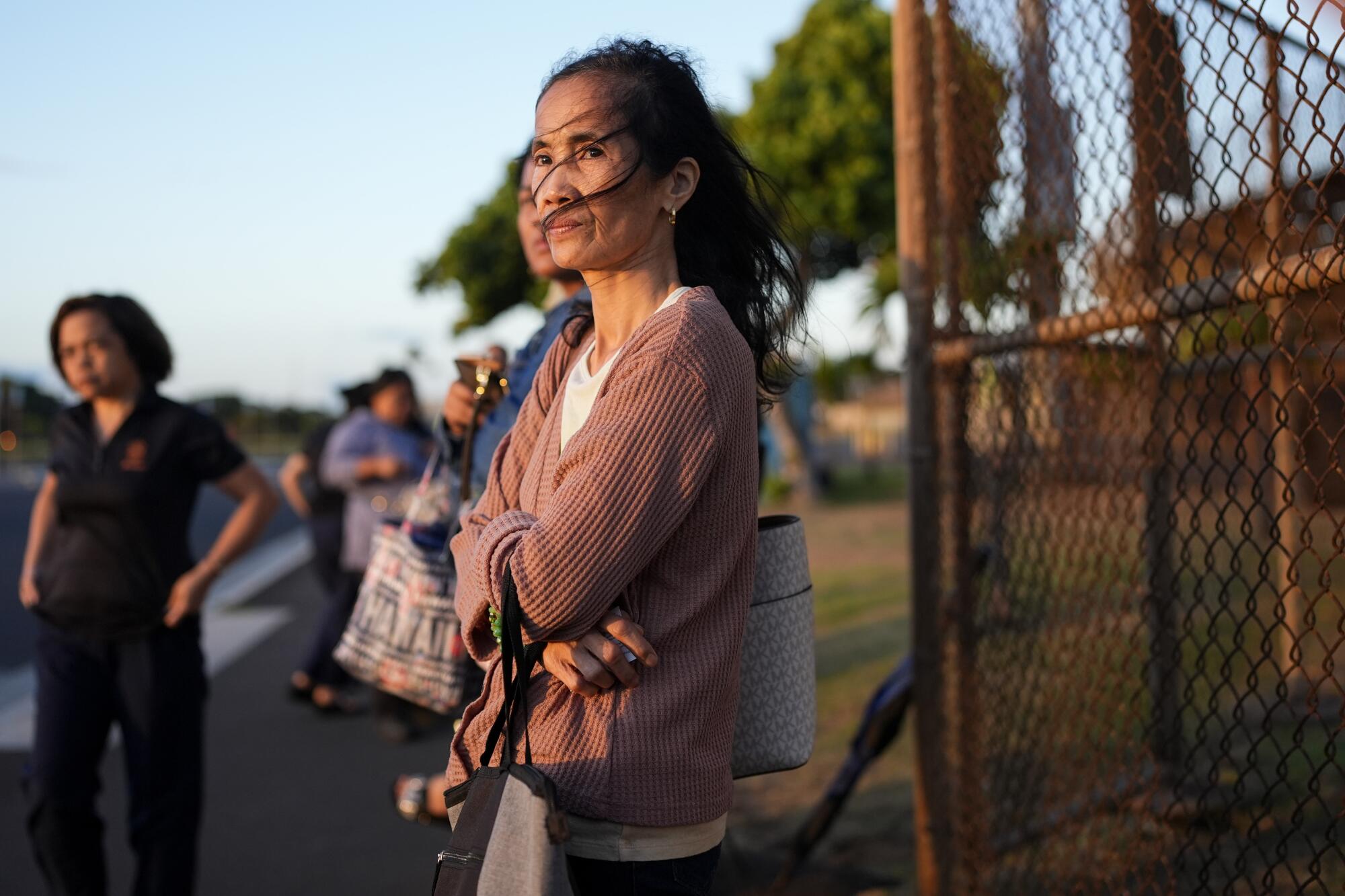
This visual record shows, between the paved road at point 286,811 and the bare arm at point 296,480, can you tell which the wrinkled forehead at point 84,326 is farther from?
the bare arm at point 296,480

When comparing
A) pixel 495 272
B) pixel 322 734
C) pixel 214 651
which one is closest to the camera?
pixel 322 734

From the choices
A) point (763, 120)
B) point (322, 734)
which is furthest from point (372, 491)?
point (763, 120)

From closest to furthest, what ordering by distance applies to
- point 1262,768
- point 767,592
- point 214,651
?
point 767,592 < point 1262,768 < point 214,651

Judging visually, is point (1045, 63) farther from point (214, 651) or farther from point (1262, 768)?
point (214, 651)

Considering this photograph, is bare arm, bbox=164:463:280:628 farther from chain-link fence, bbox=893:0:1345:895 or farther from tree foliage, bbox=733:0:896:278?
tree foliage, bbox=733:0:896:278

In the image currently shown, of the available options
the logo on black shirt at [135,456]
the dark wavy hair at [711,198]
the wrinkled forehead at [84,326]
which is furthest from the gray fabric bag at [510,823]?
the wrinkled forehead at [84,326]

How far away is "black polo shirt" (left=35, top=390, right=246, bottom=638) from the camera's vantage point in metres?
3.54

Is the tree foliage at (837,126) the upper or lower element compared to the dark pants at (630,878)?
upper

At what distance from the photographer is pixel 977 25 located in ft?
11.3

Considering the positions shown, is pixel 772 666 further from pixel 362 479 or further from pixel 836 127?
pixel 836 127

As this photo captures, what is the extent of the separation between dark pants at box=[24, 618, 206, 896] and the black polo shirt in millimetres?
100

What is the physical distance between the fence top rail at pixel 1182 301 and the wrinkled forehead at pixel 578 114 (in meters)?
1.16

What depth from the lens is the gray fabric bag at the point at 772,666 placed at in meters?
2.04

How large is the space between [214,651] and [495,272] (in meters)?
15.9
